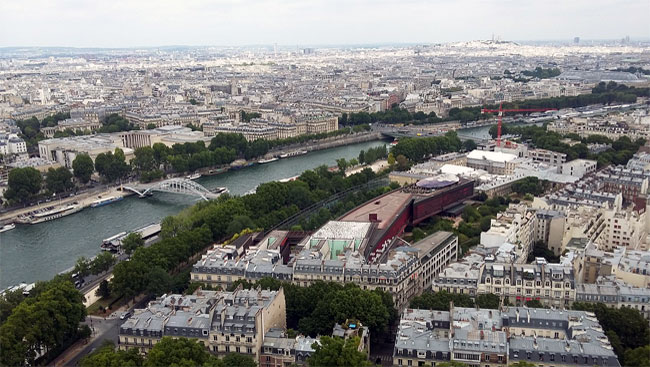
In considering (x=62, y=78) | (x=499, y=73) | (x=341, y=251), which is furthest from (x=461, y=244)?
(x=62, y=78)

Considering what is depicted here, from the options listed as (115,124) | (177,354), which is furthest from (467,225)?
(115,124)

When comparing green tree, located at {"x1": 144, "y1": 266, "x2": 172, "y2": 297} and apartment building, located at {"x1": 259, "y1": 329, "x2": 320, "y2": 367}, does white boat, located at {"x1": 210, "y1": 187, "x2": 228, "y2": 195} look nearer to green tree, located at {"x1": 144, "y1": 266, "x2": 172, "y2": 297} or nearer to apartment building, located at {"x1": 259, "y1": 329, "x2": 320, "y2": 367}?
green tree, located at {"x1": 144, "y1": 266, "x2": 172, "y2": 297}

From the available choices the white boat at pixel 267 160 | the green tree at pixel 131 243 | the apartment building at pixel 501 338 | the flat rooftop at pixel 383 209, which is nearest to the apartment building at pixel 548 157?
the flat rooftop at pixel 383 209

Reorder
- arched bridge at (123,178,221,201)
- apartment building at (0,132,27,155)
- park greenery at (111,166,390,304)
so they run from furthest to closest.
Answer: apartment building at (0,132,27,155), arched bridge at (123,178,221,201), park greenery at (111,166,390,304)

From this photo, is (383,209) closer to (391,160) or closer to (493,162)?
(493,162)

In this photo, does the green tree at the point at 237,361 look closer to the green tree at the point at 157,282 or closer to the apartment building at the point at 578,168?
the green tree at the point at 157,282

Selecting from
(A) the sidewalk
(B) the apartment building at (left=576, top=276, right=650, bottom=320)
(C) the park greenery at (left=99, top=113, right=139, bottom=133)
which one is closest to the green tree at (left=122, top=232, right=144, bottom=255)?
(A) the sidewalk
